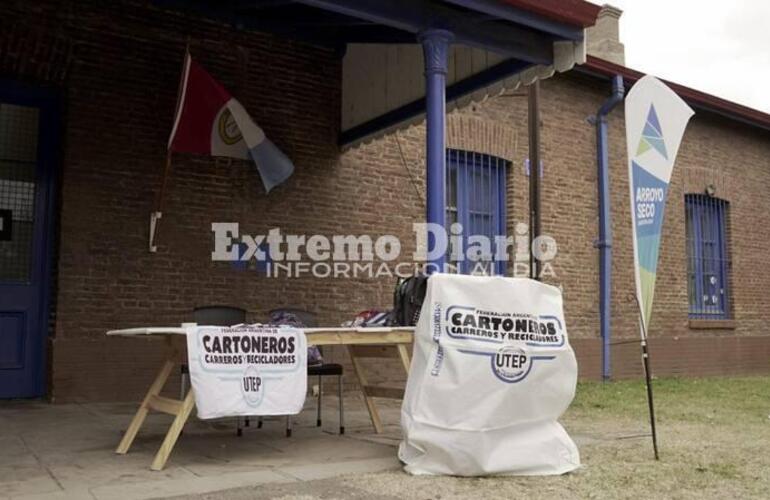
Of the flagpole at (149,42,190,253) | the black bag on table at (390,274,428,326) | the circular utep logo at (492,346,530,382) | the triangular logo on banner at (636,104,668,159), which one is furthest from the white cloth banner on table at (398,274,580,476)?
the flagpole at (149,42,190,253)

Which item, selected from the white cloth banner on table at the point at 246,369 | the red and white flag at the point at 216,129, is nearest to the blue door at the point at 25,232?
the red and white flag at the point at 216,129

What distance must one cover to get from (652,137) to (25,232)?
564 cm

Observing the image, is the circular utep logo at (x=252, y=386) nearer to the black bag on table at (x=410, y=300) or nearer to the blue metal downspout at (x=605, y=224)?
the black bag on table at (x=410, y=300)

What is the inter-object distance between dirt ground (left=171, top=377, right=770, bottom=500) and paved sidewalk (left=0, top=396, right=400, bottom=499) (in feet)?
1.14

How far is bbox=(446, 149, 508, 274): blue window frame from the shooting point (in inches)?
388

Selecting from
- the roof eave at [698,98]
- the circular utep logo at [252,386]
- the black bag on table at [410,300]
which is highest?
the roof eave at [698,98]

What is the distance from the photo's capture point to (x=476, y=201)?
33.2 ft

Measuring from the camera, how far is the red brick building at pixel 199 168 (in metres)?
7.17

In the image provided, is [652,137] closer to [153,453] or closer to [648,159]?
[648,159]

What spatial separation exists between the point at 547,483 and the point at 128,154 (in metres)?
5.20

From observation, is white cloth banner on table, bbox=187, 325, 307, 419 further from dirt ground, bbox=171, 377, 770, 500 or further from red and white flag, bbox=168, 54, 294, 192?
red and white flag, bbox=168, 54, 294, 192

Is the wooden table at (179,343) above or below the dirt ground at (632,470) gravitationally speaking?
above

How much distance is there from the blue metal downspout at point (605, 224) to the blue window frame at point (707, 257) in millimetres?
2438

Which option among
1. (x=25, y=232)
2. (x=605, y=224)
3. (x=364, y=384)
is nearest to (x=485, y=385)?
(x=364, y=384)
